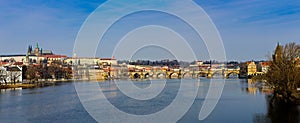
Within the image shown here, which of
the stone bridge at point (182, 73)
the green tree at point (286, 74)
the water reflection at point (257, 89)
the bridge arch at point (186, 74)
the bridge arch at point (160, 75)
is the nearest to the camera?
the green tree at point (286, 74)

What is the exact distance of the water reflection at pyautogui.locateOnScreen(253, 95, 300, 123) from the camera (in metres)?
8.34

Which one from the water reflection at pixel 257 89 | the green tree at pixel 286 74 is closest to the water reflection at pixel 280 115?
the green tree at pixel 286 74

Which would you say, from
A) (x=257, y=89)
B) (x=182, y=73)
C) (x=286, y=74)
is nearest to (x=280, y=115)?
(x=286, y=74)

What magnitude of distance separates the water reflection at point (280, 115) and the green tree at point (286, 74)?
2.92 feet

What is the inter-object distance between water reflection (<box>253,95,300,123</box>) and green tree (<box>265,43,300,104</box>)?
89cm

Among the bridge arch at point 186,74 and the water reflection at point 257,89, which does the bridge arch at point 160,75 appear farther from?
the water reflection at point 257,89

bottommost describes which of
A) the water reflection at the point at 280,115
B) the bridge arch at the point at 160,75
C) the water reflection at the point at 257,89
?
the bridge arch at the point at 160,75

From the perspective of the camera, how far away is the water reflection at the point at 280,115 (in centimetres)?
834

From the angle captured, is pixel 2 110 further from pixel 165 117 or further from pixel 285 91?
pixel 285 91

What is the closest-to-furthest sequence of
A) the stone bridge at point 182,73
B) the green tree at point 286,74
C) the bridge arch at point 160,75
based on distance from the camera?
the green tree at point 286,74
the stone bridge at point 182,73
the bridge arch at point 160,75

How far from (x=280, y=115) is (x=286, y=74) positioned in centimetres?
274

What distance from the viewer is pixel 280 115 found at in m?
9.00

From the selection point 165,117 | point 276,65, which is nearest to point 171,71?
point 276,65

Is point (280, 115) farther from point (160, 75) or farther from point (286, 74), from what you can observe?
point (160, 75)
